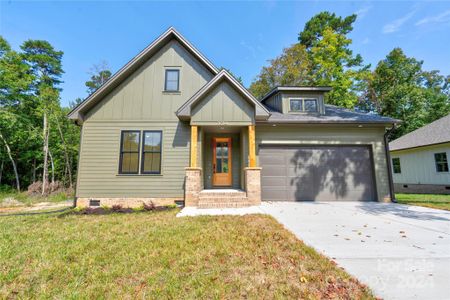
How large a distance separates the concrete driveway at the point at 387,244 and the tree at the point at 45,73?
19.0 metres

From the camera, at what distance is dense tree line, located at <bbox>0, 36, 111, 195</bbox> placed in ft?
48.8

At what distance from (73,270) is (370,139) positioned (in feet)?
→ 35.0

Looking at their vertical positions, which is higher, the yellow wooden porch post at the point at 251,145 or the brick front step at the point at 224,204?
the yellow wooden porch post at the point at 251,145

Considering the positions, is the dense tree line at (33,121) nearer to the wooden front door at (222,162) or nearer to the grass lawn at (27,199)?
the grass lawn at (27,199)

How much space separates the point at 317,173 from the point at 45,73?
23508mm

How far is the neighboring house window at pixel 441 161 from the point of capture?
1224 cm

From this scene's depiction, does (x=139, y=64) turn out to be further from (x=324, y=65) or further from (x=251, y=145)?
(x=324, y=65)

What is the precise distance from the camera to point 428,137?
44.3 feet

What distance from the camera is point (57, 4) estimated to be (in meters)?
8.98

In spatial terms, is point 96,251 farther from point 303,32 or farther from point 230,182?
point 303,32

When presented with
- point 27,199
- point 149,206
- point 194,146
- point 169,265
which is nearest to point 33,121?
point 27,199

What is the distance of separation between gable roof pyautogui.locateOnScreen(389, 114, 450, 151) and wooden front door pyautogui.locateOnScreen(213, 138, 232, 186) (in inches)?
547

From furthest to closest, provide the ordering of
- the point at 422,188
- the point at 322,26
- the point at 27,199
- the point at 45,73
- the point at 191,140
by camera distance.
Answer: the point at 322,26 < the point at 45,73 < the point at 422,188 < the point at 27,199 < the point at 191,140

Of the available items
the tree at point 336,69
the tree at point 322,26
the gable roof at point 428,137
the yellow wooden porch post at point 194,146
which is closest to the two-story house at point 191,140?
the yellow wooden porch post at point 194,146
